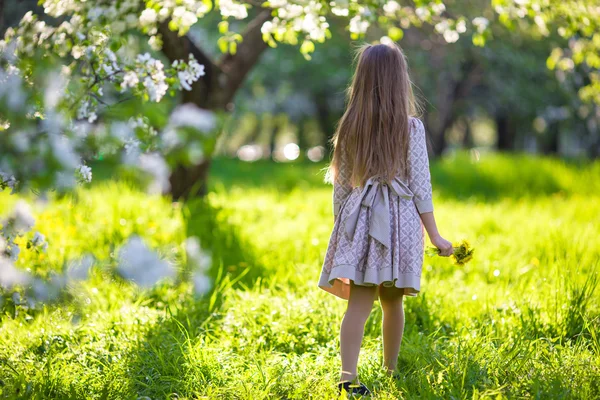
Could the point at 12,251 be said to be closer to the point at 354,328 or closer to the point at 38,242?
the point at 38,242

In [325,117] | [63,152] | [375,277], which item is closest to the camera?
[63,152]

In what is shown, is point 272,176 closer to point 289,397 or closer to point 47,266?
point 47,266

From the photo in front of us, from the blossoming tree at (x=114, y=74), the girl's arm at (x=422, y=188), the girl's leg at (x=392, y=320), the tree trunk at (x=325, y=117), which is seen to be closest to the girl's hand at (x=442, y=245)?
the girl's arm at (x=422, y=188)

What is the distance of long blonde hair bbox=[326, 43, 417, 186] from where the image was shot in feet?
9.37

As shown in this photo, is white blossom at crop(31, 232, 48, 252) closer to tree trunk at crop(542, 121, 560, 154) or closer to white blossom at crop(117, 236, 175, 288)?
white blossom at crop(117, 236, 175, 288)

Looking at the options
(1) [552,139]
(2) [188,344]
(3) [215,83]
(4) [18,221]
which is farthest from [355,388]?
(1) [552,139]

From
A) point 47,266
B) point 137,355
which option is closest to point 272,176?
point 47,266

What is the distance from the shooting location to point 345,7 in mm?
3578

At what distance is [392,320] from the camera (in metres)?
2.98

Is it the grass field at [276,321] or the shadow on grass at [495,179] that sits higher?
the shadow on grass at [495,179]

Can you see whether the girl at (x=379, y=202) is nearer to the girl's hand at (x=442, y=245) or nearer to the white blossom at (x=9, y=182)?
the girl's hand at (x=442, y=245)

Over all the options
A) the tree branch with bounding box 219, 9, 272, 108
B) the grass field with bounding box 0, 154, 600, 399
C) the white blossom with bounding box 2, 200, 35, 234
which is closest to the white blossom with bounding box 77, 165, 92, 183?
the grass field with bounding box 0, 154, 600, 399

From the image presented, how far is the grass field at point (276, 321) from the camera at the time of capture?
2.86m

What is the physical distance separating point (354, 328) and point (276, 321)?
82 centimetres
